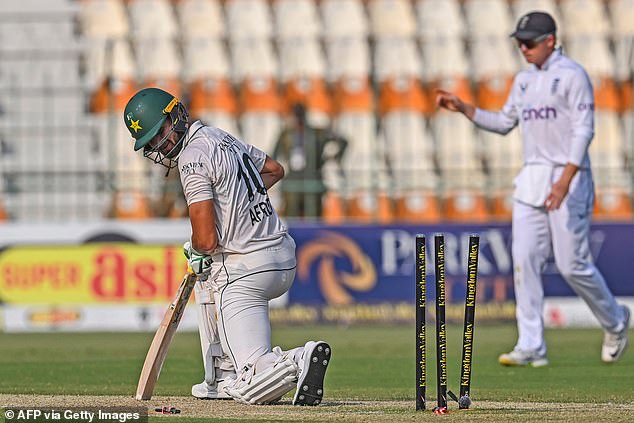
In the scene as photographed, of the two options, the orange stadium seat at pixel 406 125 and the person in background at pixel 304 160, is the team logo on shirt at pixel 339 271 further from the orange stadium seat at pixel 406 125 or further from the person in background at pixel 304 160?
the orange stadium seat at pixel 406 125

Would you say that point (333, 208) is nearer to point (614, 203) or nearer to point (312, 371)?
point (614, 203)

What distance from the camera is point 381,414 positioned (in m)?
6.32

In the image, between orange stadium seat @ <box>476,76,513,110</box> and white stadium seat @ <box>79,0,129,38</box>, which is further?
white stadium seat @ <box>79,0,129,38</box>

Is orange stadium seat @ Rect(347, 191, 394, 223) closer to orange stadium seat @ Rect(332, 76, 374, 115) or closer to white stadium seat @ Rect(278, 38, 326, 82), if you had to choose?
orange stadium seat @ Rect(332, 76, 374, 115)

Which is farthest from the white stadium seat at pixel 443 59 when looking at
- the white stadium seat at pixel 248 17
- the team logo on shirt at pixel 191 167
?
the team logo on shirt at pixel 191 167

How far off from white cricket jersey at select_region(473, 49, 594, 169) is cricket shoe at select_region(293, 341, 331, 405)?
138 inches

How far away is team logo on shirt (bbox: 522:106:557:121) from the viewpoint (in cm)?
951

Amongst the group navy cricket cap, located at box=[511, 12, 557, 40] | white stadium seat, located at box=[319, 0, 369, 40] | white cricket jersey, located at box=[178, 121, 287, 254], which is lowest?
white cricket jersey, located at box=[178, 121, 287, 254]

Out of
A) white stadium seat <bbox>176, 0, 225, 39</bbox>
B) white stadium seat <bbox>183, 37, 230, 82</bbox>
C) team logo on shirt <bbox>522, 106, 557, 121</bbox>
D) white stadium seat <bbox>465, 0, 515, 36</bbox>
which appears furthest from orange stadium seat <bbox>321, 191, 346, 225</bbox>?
team logo on shirt <bbox>522, 106, 557, 121</bbox>

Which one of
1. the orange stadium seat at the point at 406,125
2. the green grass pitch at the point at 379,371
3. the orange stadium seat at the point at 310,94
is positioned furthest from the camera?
the orange stadium seat at the point at 310,94

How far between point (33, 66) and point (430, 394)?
11.1m

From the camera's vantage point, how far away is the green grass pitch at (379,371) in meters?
7.02

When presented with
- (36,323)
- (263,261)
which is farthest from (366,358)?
(36,323)

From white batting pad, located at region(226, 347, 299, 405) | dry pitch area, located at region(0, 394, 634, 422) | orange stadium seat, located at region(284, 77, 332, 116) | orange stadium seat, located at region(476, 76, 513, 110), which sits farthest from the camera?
orange stadium seat, located at region(476, 76, 513, 110)
